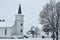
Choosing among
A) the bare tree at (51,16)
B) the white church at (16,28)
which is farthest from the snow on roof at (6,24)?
the bare tree at (51,16)

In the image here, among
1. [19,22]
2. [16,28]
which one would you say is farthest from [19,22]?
[16,28]

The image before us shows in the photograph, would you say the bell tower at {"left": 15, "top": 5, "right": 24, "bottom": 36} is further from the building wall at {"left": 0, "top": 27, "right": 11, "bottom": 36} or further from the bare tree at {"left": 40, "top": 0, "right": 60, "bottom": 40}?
the bare tree at {"left": 40, "top": 0, "right": 60, "bottom": 40}

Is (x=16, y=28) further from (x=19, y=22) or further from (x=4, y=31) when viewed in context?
(x=4, y=31)

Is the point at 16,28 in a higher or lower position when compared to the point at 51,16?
lower

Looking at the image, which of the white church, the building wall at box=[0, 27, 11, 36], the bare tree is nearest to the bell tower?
the white church

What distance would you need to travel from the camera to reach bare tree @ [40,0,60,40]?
45156mm

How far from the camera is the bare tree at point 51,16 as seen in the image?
45.2 m

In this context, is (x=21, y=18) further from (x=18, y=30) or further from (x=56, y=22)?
(x=56, y=22)

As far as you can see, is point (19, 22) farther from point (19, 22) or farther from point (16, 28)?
point (16, 28)

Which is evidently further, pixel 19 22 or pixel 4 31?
pixel 19 22

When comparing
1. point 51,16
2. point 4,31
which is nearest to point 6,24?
point 4,31

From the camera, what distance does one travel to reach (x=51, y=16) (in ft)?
149

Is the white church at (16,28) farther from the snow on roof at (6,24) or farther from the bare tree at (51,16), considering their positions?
the bare tree at (51,16)

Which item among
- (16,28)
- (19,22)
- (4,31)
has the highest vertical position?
(19,22)
